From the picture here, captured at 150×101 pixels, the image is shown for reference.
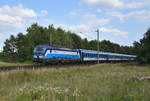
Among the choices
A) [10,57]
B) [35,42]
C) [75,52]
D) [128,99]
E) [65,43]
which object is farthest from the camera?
[65,43]

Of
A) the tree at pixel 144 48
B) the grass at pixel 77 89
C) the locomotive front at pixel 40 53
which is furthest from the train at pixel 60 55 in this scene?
the grass at pixel 77 89

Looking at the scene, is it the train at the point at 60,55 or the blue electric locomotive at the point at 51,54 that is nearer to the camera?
the blue electric locomotive at the point at 51,54

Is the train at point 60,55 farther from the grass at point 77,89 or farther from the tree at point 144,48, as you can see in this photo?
the grass at point 77,89

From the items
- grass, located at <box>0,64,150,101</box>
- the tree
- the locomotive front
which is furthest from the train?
grass, located at <box>0,64,150,101</box>

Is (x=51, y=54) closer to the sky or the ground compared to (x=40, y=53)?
closer to the ground

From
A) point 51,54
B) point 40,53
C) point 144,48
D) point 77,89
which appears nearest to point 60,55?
point 51,54

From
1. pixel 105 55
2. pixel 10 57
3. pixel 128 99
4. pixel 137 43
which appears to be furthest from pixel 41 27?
pixel 128 99

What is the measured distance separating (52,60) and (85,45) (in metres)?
69.3

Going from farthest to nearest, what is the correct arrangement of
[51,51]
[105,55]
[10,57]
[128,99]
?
[10,57] < [105,55] < [51,51] < [128,99]

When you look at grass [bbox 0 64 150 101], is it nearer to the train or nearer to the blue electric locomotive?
the blue electric locomotive

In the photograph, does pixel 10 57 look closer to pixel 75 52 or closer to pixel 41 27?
pixel 41 27

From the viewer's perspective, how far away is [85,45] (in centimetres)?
9394

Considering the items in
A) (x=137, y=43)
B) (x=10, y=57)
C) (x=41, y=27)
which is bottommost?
(x=10, y=57)

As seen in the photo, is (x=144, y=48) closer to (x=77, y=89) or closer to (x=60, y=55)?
(x=60, y=55)
